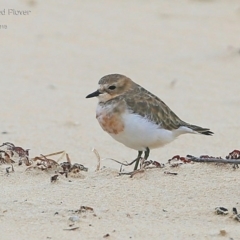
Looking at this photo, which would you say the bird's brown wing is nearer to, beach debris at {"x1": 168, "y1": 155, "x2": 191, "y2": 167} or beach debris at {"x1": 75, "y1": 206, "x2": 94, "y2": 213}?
beach debris at {"x1": 168, "y1": 155, "x2": 191, "y2": 167}

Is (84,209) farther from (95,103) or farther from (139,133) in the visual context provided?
(95,103)

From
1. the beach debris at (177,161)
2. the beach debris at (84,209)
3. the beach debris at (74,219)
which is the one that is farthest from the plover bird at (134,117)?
the beach debris at (74,219)

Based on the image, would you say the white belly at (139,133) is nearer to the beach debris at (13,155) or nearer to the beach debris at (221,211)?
the beach debris at (13,155)

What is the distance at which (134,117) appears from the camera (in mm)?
5363

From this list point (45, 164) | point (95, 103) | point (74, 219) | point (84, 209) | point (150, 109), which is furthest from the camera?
point (95, 103)

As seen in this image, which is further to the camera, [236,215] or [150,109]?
[150,109]

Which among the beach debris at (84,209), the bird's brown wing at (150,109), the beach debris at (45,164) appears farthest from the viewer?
the bird's brown wing at (150,109)

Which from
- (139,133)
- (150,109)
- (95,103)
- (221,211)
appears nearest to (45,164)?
(139,133)

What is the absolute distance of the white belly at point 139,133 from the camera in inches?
209

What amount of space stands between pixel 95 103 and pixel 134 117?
2.81m

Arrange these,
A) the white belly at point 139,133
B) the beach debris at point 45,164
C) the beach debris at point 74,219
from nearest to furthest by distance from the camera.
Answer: the beach debris at point 74,219, the beach debris at point 45,164, the white belly at point 139,133

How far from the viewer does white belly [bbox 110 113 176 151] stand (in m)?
5.32

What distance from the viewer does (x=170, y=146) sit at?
7.07 meters

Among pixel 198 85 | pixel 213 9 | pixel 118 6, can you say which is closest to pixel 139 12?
pixel 118 6
